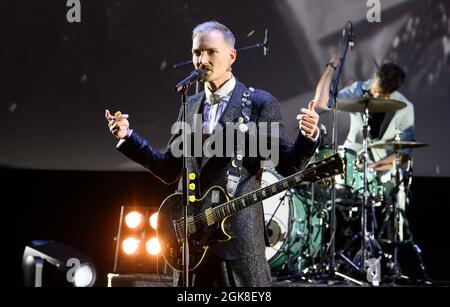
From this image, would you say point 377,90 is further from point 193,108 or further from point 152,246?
point 193,108

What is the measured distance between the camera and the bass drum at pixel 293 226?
6477 millimetres

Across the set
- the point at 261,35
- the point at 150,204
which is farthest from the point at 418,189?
the point at 150,204

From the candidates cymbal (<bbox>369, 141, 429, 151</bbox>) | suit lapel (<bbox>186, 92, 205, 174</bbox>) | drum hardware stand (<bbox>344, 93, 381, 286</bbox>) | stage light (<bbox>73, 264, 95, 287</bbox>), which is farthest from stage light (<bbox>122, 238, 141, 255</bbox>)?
stage light (<bbox>73, 264, 95, 287</bbox>)

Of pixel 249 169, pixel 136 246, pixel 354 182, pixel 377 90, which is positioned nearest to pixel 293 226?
pixel 354 182

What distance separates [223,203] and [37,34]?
12.7 feet

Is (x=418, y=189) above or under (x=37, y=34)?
under

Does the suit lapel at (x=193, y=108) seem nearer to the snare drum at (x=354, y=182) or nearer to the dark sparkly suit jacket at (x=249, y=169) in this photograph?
the dark sparkly suit jacket at (x=249, y=169)

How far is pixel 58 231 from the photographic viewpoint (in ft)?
21.5

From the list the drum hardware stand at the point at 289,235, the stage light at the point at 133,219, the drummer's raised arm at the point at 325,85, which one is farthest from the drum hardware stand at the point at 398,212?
the stage light at the point at 133,219

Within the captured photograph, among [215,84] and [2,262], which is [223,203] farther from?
[2,262]

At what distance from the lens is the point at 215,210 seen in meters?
3.12

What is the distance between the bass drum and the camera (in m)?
6.48

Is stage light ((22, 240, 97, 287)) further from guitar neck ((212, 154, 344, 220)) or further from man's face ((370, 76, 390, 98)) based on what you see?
man's face ((370, 76, 390, 98))

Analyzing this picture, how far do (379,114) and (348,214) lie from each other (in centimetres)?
106
